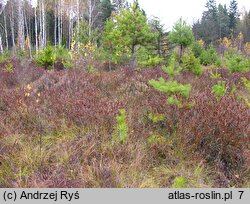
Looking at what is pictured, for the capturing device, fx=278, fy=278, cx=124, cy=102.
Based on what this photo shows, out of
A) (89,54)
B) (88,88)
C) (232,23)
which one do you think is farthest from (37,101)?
(232,23)

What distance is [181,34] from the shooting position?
36.9 ft

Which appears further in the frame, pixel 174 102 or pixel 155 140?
pixel 174 102

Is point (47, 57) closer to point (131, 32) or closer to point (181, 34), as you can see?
point (131, 32)

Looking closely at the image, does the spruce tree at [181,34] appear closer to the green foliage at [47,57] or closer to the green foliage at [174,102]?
the green foliage at [47,57]

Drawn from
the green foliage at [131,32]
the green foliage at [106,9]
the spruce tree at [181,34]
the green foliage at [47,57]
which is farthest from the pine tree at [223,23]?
the green foliage at [47,57]

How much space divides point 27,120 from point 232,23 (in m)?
Result: 50.4

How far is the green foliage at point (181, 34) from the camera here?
11.1 meters

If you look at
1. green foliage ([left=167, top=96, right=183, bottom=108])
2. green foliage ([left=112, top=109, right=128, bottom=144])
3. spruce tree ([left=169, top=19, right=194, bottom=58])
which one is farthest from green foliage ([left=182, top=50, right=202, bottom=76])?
green foliage ([left=112, top=109, right=128, bottom=144])

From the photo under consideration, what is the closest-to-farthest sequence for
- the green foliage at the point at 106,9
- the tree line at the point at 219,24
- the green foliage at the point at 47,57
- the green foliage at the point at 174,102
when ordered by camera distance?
the green foliage at the point at 174,102 < the green foliage at the point at 47,57 < the green foliage at the point at 106,9 < the tree line at the point at 219,24

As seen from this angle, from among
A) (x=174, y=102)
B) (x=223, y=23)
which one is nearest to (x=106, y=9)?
(x=223, y=23)

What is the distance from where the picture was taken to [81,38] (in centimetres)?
1234

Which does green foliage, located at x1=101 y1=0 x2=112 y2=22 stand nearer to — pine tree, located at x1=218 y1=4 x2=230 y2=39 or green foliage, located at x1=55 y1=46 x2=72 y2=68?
green foliage, located at x1=55 y1=46 x2=72 y2=68

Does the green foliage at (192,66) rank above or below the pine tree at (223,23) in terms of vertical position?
below

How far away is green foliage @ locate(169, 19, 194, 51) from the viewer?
1107cm
